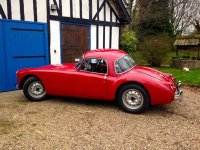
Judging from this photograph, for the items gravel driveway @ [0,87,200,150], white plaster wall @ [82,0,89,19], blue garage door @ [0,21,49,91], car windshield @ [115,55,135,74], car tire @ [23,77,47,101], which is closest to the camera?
gravel driveway @ [0,87,200,150]

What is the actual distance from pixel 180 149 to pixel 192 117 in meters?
1.87

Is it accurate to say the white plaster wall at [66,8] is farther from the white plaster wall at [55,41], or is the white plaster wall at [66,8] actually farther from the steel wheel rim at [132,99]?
the steel wheel rim at [132,99]

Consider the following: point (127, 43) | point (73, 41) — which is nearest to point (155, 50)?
point (127, 43)

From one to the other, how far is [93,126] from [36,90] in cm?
262

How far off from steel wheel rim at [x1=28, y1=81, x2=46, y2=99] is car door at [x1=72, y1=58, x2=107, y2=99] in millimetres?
1051

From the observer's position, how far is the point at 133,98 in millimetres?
6152

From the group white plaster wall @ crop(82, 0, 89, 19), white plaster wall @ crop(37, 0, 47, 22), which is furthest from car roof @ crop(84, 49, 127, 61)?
white plaster wall @ crop(82, 0, 89, 19)

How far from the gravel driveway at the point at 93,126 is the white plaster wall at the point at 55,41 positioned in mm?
3255

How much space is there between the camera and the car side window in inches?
259

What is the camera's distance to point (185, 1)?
27.4 m

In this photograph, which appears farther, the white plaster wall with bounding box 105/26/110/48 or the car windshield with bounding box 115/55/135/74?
the white plaster wall with bounding box 105/26/110/48

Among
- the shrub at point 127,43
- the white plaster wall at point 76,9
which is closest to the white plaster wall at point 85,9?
the white plaster wall at point 76,9

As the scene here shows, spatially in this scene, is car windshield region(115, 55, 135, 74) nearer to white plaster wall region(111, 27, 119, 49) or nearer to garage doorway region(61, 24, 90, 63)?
garage doorway region(61, 24, 90, 63)

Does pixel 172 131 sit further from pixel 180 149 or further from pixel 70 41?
pixel 70 41
